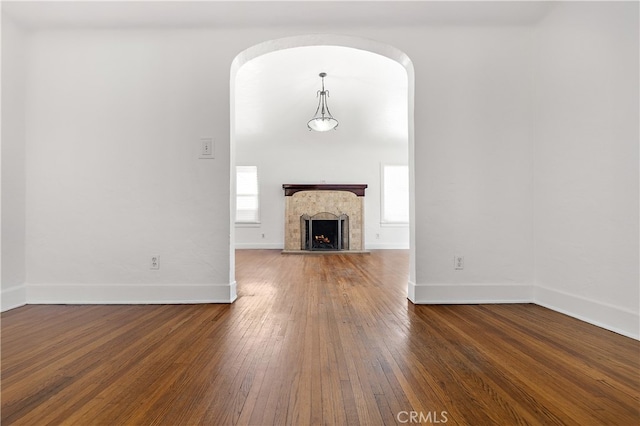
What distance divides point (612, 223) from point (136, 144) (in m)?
3.36

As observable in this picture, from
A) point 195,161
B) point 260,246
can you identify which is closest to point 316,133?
point 260,246

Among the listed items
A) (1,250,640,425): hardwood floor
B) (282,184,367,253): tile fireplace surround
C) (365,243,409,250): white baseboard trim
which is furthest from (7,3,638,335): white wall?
(365,243,409,250): white baseboard trim

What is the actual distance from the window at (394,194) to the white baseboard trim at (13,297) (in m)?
6.28

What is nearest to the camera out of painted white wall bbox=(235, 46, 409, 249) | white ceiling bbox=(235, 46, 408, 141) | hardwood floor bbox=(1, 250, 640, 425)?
hardwood floor bbox=(1, 250, 640, 425)

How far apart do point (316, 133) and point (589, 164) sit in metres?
5.31

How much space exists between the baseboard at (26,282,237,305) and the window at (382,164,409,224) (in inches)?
217

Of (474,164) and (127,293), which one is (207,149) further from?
(474,164)

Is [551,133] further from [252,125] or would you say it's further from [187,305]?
[252,125]

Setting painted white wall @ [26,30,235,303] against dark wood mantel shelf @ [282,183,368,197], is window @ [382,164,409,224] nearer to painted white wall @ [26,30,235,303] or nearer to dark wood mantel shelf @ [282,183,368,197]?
dark wood mantel shelf @ [282,183,368,197]

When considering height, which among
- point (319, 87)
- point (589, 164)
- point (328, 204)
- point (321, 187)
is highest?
point (319, 87)

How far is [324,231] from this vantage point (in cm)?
741

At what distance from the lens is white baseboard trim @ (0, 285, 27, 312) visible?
236 cm

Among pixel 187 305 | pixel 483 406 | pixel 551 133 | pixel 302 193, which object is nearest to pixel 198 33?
pixel 187 305

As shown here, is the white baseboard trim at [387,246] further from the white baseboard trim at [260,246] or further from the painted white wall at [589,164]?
the painted white wall at [589,164]
